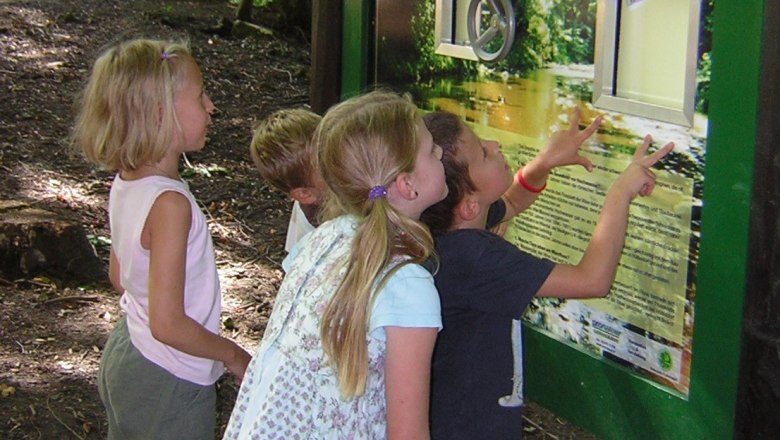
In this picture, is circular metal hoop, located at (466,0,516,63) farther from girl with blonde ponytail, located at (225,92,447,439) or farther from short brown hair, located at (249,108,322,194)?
girl with blonde ponytail, located at (225,92,447,439)

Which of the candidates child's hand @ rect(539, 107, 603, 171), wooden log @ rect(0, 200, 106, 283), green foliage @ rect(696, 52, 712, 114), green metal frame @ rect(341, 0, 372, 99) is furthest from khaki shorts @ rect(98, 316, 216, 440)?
wooden log @ rect(0, 200, 106, 283)

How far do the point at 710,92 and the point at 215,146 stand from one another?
4691mm

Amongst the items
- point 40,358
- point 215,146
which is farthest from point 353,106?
point 215,146

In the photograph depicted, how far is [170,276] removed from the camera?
2.38 meters

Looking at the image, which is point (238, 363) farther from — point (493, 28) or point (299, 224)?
point (493, 28)

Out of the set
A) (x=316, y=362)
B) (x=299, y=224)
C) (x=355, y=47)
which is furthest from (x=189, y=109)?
(x=355, y=47)

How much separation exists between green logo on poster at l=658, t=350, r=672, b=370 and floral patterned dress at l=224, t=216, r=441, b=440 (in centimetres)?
117

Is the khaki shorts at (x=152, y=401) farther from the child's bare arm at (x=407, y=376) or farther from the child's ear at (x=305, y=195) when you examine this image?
the child's bare arm at (x=407, y=376)

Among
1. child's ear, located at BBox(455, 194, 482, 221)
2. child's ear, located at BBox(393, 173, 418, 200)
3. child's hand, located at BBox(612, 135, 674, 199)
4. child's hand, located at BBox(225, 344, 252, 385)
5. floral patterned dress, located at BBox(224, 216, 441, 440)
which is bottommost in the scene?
child's hand, located at BBox(225, 344, 252, 385)

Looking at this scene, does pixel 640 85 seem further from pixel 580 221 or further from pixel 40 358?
pixel 40 358

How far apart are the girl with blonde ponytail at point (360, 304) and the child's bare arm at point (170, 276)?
0.30m

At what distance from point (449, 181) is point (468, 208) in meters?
0.08

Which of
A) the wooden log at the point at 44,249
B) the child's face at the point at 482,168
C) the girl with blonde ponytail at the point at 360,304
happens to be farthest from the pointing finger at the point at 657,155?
the wooden log at the point at 44,249

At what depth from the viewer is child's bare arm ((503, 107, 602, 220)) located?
9.23ft
